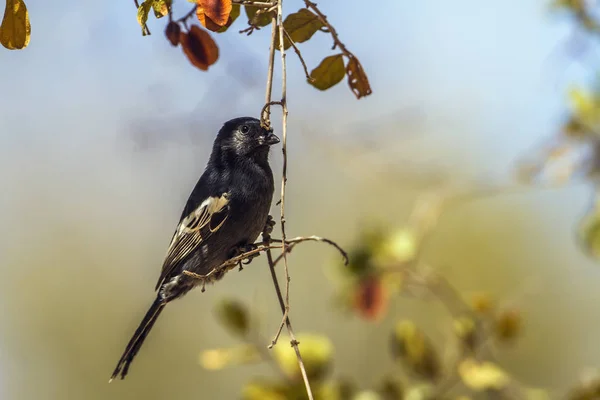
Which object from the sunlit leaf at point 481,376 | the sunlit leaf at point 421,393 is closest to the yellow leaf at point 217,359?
the sunlit leaf at point 421,393

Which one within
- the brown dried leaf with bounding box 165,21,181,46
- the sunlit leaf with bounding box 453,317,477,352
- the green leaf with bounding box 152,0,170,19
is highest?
the brown dried leaf with bounding box 165,21,181,46

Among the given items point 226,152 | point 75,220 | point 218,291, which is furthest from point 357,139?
point 75,220

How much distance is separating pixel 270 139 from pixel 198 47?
1.22 m

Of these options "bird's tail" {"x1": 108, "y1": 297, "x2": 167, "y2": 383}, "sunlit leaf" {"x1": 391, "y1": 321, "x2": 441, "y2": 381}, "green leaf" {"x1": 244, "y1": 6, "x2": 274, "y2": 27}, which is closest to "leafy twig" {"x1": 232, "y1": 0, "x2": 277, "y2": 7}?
"green leaf" {"x1": 244, "y1": 6, "x2": 274, "y2": 27}

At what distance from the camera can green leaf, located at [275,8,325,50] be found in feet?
9.21

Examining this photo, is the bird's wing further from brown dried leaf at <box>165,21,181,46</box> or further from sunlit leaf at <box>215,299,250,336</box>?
brown dried leaf at <box>165,21,181,46</box>

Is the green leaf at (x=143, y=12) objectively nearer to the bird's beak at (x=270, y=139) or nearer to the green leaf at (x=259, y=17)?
the green leaf at (x=259, y=17)

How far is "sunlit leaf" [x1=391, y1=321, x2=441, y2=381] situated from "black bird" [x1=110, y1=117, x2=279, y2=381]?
1034mm

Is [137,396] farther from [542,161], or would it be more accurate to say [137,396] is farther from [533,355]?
[542,161]

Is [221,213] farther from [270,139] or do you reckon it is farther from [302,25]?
[302,25]

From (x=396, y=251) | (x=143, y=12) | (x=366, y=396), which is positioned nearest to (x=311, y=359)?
(x=366, y=396)

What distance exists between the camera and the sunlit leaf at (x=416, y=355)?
3.33 m

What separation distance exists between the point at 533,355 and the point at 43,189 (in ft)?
25.4

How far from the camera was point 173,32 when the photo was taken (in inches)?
118
